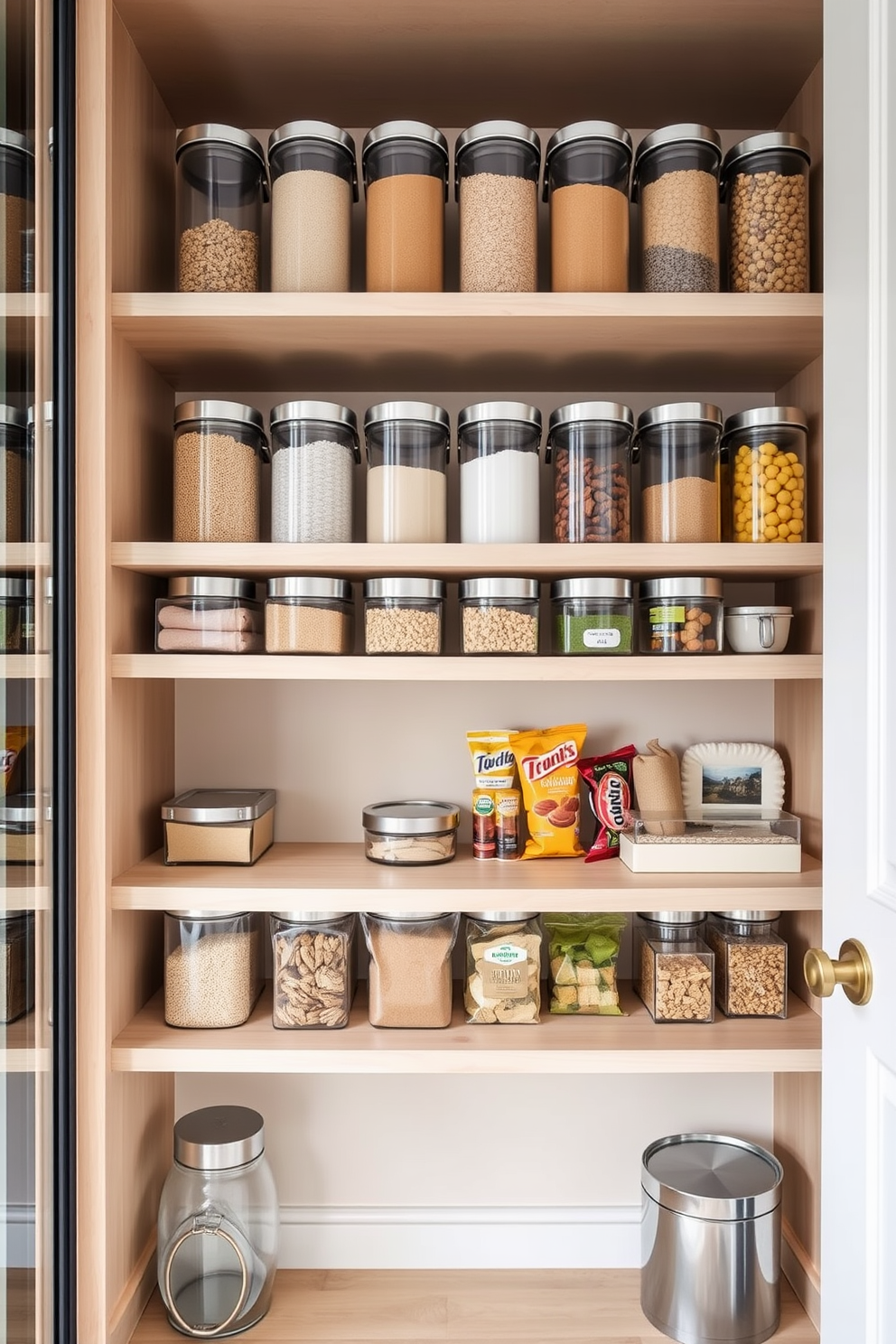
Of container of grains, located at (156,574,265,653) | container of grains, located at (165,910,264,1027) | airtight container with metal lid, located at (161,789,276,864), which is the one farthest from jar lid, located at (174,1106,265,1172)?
container of grains, located at (156,574,265,653)

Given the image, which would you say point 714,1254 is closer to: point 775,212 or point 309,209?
point 775,212

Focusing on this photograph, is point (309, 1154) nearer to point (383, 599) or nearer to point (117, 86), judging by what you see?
point (383, 599)

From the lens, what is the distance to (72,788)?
1300 mm

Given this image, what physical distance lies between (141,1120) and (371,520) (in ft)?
3.42

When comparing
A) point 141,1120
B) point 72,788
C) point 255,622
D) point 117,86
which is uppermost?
point 117,86

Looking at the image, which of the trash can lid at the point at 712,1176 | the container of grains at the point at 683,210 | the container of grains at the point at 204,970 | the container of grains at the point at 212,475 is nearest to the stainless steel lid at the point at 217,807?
the container of grains at the point at 204,970

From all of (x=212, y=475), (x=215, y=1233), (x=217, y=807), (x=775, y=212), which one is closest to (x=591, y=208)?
(x=775, y=212)

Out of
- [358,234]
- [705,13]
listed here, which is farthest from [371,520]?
[705,13]

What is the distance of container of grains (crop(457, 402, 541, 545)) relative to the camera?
1.38 metres

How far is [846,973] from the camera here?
35.5 inches

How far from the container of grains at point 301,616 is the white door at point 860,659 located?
70 cm

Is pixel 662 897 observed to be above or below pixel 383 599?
below

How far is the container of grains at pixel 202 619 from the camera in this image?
4.56ft

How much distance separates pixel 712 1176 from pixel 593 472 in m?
1.13
